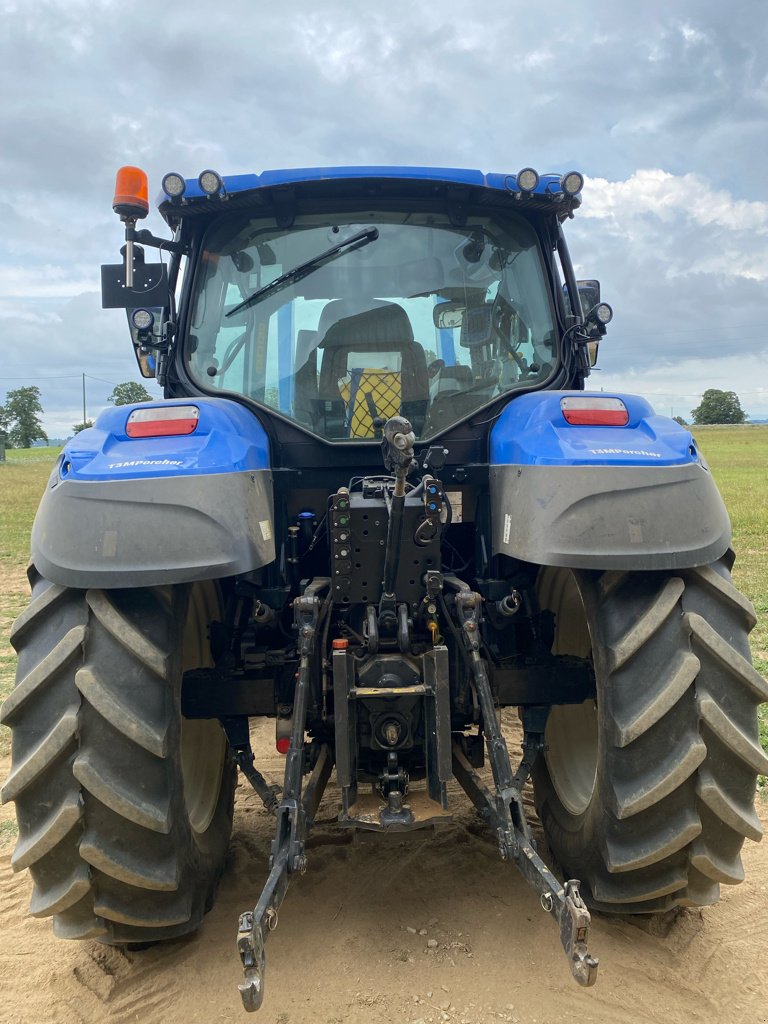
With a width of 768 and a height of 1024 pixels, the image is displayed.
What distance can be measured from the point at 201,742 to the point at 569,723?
1.52 meters

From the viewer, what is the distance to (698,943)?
8.91ft

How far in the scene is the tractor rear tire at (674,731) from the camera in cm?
231

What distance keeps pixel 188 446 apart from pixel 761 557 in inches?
370

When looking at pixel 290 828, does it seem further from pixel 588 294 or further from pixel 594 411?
pixel 588 294

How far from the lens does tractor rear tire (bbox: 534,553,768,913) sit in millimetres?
2307

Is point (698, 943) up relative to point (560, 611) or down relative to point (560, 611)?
down

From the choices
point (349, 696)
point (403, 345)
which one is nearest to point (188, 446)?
point (349, 696)

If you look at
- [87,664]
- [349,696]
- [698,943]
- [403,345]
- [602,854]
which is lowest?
[698,943]

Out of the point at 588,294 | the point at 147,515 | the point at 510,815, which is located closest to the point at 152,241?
the point at 147,515

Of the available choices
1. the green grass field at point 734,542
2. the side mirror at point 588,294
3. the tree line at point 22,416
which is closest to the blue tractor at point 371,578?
the side mirror at point 588,294

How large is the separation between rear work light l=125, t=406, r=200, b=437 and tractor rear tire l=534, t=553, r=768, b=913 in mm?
1330

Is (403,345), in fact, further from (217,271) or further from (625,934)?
(625,934)

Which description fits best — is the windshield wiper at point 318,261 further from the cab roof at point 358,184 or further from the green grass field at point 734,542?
the green grass field at point 734,542

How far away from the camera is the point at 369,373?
322 centimetres
